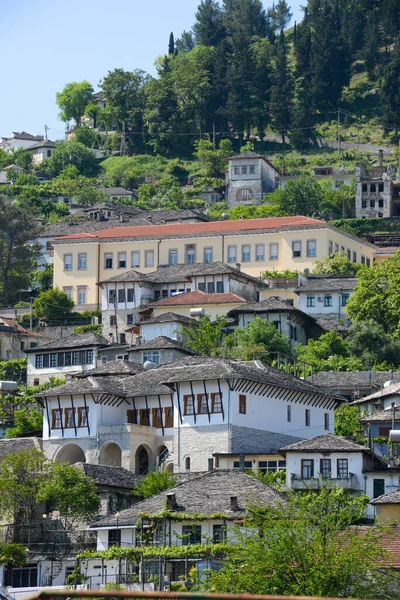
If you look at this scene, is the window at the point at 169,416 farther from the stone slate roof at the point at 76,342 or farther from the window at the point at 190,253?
the window at the point at 190,253

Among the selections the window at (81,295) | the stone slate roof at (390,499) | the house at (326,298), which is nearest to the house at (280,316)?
the house at (326,298)

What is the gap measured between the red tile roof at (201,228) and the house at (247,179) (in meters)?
29.1

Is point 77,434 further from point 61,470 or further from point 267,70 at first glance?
point 267,70

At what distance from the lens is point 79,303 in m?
120

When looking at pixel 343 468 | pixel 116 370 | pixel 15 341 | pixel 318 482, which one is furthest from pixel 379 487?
pixel 15 341

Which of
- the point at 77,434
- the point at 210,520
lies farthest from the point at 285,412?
the point at 210,520

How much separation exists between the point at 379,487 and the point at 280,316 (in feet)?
104

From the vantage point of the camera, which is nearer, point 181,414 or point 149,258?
point 181,414

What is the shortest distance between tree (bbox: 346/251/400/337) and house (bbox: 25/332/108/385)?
1578 centimetres

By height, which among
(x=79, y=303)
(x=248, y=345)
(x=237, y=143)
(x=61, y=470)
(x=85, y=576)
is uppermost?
(x=237, y=143)

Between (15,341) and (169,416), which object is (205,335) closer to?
(169,416)

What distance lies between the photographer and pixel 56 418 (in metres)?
79.8

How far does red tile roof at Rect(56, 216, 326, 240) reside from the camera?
120m

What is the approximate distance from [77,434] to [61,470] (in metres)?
8.61
